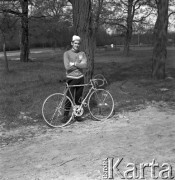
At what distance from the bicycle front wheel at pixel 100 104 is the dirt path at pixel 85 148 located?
33 cm

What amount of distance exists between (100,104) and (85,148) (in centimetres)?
207

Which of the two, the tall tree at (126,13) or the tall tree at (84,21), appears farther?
the tall tree at (126,13)

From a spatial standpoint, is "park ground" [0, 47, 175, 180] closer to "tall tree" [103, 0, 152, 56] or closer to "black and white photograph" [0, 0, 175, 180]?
"black and white photograph" [0, 0, 175, 180]

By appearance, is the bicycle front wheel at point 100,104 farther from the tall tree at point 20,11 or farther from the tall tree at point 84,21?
the tall tree at point 20,11

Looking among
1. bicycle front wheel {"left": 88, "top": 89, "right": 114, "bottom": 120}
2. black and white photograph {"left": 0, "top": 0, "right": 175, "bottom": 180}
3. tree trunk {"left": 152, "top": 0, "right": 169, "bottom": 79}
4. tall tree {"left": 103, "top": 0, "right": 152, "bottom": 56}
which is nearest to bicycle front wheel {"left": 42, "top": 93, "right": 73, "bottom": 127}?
black and white photograph {"left": 0, "top": 0, "right": 175, "bottom": 180}

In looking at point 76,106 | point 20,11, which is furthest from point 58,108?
point 20,11

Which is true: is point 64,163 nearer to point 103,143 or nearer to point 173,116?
point 103,143

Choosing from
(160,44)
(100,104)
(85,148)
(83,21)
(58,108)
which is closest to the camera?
(85,148)

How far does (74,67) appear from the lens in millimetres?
5914

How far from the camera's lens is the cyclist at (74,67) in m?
5.86

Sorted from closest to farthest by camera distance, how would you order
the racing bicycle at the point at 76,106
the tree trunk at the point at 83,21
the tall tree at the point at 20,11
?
1. the racing bicycle at the point at 76,106
2. the tree trunk at the point at 83,21
3. the tall tree at the point at 20,11

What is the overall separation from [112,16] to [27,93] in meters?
22.8

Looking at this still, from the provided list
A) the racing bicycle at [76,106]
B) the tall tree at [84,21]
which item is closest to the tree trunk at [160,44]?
the tall tree at [84,21]

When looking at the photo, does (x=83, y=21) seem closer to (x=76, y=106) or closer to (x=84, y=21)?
(x=84, y=21)
